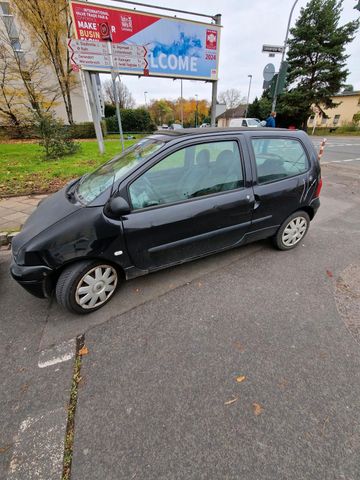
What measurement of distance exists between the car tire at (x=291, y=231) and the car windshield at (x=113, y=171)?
2.06 metres

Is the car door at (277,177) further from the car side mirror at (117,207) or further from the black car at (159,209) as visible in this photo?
the car side mirror at (117,207)

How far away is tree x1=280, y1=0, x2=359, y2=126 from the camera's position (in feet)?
88.8

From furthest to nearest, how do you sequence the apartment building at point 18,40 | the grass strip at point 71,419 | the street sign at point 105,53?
1. the apartment building at point 18,40
2. the street sign at point 105,53
3. the grass strip at point 71,419

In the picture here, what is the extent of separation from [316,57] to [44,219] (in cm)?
3885

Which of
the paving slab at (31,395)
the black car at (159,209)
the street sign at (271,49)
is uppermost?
the street sign at (271,49)

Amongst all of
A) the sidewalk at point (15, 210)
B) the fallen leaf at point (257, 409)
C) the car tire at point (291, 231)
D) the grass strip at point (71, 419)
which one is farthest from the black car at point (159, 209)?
the sidewalk at point (15, 210)

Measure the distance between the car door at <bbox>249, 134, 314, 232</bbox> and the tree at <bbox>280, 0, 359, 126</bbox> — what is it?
33893mm

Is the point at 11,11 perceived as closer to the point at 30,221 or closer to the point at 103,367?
the point at 30,221

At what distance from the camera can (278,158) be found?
3.09 m

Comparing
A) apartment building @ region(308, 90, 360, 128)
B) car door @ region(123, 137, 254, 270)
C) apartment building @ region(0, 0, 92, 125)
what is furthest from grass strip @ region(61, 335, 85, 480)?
apartment building @ region(308, 90, 360, 128)

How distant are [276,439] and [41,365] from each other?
179 cm

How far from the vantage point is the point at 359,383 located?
1.78 meters

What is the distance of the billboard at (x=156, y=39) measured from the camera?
24.9ft

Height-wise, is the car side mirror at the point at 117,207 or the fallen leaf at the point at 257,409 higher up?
the car side mirror at the point at 117,207
